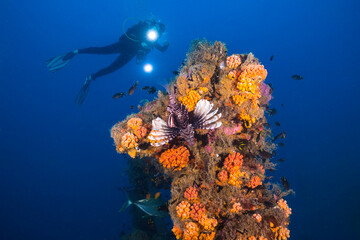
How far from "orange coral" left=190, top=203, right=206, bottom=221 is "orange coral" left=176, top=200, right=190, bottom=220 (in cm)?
7

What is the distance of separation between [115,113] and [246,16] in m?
89.4

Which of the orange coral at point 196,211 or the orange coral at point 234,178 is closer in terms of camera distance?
the orange coral at point 196,211

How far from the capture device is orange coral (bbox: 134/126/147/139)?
11.7ft

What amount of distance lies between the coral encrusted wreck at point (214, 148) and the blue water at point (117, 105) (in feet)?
3.77

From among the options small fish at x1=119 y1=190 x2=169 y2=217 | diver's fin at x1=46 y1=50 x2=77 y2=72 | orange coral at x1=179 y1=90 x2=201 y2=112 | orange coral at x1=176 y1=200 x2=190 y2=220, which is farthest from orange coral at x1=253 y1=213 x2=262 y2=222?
diver's fin at x1=46 y1=50 x2=77 y2=72

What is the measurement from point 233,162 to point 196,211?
108 centimetres

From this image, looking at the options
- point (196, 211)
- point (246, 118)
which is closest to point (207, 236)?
point (196, 211)

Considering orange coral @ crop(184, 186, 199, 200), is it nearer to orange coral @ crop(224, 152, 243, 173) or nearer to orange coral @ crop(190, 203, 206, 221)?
orange coral @ crop(190, 203, 206, 221)

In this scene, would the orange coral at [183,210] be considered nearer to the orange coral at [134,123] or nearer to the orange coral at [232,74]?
the orange coral at [134,123]

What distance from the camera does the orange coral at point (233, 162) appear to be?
129 inches

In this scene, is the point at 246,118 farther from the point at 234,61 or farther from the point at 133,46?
the point at 133,46

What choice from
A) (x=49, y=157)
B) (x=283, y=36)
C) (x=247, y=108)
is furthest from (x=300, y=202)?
(x=283, y=36)

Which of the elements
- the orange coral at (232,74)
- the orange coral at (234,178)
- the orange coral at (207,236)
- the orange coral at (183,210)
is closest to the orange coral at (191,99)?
the orange coral at (232,74)

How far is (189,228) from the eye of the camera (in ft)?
9.73
